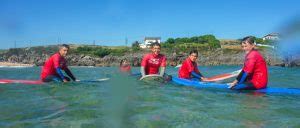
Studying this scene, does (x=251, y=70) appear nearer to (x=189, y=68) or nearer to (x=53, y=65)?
(x=189, y=68)

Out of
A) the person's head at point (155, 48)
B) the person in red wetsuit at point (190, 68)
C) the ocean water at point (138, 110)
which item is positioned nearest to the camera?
the ocean water at point (138, 110)

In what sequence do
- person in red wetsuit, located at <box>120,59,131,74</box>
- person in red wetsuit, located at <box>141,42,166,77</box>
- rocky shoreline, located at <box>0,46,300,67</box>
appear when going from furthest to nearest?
1. rocky shoreline, located at <box>0,46,300,67</box>
2. person in red wetsuit, located at <box>141,42,166,77</box>
3. person in red wetsuit, located at <box>120,59,131,74</box>

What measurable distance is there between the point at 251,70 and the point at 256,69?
0.18 metres

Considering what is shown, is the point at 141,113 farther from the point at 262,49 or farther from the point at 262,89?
the point at 262,49

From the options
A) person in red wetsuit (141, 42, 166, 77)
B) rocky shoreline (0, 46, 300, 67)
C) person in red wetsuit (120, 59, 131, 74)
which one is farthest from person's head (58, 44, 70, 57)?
rocky shoreline (0, 46, 300, 67)

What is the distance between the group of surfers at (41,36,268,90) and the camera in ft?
40.0

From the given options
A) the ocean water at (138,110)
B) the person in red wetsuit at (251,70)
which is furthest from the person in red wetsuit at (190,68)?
the ocean water at (138,110)

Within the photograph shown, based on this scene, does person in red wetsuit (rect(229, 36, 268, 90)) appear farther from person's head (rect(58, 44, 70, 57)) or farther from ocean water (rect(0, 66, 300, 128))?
person's head (rect(58, 44, 70, 57))

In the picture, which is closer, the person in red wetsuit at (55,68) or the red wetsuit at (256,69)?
the red wetsuit at (256,69)

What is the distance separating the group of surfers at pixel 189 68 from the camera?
40.0 feet

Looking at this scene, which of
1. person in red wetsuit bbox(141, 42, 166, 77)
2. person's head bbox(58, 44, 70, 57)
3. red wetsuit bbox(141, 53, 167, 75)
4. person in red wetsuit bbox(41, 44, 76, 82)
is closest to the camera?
person's head bbox(58, 44, 70, 57)

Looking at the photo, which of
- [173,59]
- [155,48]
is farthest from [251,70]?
[173,59]

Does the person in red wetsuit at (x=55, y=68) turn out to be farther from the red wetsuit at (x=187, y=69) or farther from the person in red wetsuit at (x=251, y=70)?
the person in red wetsuit at (x=251, y=70)

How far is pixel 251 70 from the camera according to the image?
1229 cm
